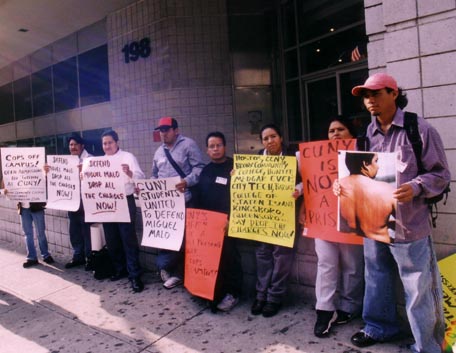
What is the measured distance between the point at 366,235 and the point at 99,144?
9021 millimetres

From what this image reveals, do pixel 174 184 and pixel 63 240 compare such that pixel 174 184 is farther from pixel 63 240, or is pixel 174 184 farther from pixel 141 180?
pixel 63 240

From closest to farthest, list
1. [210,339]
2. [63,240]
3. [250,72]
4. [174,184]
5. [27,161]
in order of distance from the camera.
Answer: [210,339] → [174,184] → [27,161] → [63,240] → [250,72]

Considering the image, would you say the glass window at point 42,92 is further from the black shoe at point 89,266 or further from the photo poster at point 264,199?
the photo poster at point 264,199

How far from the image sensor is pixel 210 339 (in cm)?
333

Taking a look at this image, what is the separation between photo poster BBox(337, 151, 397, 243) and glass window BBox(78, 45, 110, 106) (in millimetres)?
8508

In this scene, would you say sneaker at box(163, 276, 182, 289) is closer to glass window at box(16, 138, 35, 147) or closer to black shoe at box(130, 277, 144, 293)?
black shoe at box(130, 277, 144, 293)

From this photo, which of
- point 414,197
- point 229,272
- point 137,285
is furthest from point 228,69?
point 414,197

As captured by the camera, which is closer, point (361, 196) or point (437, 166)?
point (437, 166)

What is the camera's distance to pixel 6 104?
604 inches

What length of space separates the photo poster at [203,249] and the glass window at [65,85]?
8804 mm

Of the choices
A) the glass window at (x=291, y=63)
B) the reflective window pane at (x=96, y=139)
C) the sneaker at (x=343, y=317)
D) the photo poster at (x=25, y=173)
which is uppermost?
the glass window at (x=291, y=63)

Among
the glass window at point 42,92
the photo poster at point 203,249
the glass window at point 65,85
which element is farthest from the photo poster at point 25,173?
the glass window at point 42,92

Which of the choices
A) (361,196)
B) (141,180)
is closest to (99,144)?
(141,180)

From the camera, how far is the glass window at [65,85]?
11360 mm
